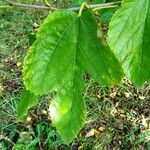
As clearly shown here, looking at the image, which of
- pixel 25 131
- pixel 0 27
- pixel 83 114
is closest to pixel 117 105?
pixel 25 131


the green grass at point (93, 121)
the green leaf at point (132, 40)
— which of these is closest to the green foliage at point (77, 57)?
the green leaf at point (132, 40)

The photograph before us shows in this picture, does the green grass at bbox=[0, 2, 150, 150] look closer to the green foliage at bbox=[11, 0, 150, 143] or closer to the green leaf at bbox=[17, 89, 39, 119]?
the green leaf at bbox=[17, 89, 39, 119]

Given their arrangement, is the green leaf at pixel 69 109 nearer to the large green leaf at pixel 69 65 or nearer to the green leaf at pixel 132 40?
the large green leaf at pixel 69 65

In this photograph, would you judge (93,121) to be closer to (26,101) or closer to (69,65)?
(26,101)

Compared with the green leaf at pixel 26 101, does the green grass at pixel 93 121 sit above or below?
above

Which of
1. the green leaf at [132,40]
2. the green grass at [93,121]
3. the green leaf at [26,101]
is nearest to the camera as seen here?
the green leaf at [132,40]

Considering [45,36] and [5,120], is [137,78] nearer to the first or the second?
[45,36]
